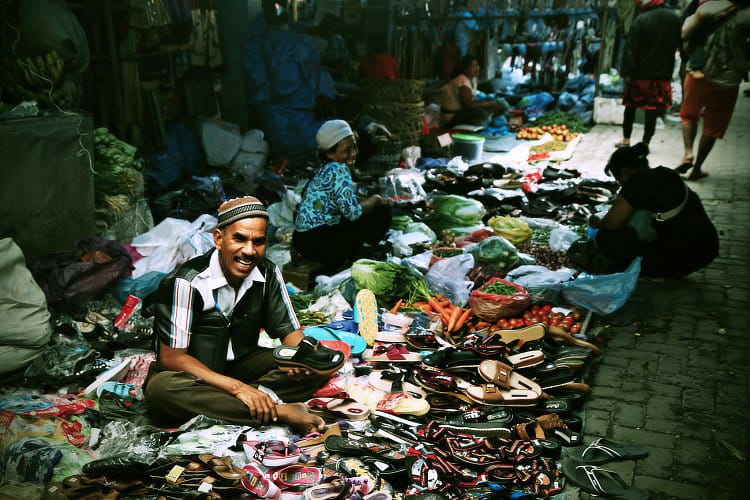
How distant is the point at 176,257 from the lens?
572cm

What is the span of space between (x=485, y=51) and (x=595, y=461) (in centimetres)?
1091

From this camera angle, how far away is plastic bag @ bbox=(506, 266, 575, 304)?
511cm

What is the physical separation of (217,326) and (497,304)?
7.18ft

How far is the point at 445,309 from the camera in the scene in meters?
5.09

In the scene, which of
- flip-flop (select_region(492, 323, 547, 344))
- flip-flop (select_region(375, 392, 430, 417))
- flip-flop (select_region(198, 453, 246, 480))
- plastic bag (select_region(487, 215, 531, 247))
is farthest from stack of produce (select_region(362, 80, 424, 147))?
flip-flop (select_region(198, 453, 246, 480))

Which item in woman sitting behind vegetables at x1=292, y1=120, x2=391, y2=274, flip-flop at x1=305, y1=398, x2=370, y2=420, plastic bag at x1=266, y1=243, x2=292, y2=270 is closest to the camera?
flip-flop at x1=305, y1=398, x2=370, y2=420

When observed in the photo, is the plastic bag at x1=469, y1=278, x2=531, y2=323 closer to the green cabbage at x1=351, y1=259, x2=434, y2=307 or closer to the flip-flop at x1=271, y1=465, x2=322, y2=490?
the green cabbage at x1=351, y1=259, x2=434, y2=307

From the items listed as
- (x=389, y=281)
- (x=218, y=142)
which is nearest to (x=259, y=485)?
(x=389, y=281)

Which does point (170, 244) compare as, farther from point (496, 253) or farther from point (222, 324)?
point (496, 253)

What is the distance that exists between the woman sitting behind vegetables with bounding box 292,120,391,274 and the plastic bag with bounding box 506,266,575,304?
1.39 m

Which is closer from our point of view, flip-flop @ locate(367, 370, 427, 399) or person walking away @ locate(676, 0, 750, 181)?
flip-flop @ locate(367, 370, 427, 399)

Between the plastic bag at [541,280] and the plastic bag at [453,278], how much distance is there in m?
0.38

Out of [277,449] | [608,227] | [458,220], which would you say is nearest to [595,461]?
[277,449]

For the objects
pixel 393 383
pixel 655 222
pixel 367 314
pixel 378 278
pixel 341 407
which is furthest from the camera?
pixel 655 222
